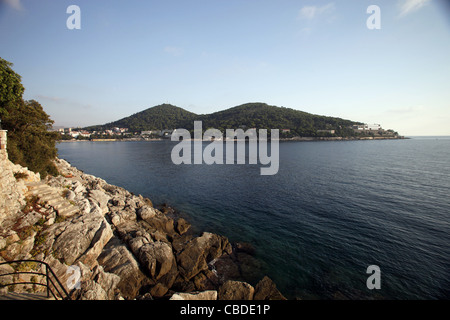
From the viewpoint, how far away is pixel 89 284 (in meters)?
9.81

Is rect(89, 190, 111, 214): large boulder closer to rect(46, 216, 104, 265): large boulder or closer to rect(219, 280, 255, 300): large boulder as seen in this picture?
rect(46, 216, 104, 265): large boulder

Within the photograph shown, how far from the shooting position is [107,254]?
43.0 feet

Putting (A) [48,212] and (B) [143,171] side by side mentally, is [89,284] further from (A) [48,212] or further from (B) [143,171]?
(B) [143,171]

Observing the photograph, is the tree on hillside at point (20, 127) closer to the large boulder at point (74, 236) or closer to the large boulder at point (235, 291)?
the large boulder at point (74, 236)

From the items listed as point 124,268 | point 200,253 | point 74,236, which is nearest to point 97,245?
point 74,236

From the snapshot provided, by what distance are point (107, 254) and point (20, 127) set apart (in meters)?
20.8

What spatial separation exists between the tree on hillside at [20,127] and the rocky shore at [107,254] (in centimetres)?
465

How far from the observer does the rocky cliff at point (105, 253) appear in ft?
35.4

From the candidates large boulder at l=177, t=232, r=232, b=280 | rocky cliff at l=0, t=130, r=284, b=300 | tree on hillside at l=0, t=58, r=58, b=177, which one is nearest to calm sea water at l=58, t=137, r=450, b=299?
large boulder at l=177, t=232, r=232, b=280

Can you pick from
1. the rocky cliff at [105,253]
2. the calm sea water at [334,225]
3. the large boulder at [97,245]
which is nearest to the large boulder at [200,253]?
the rocky cliff at [105,253]

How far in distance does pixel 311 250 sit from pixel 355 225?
712 centimetres

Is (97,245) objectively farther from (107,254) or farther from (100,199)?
(100,199)

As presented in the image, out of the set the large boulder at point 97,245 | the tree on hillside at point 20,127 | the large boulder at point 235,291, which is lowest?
the large boulder at point 235,291
